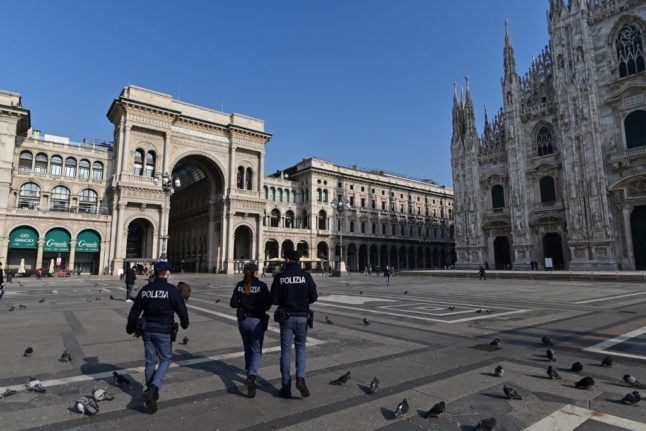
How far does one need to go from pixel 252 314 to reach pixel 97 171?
185 ft

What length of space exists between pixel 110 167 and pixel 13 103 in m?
12.5

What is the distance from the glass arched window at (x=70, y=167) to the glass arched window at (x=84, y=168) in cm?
72

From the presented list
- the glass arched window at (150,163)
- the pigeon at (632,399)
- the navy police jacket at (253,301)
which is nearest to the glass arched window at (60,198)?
the glass arched window at (150,163)

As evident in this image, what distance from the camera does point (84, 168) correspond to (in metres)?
51.2

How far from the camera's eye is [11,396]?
459 centimetres

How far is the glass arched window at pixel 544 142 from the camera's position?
4338 centimetres

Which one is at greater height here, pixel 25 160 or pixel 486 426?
pixel 25 160

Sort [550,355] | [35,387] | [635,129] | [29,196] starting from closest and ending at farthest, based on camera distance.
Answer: [35,387] < [550,355] < [635,129] < [29,196]

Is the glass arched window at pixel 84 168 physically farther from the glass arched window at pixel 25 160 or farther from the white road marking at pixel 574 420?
the white road marking at pixel 574 420

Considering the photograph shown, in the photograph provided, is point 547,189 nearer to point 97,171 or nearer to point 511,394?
point 511,394

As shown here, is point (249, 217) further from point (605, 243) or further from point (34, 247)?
point (605, 243)

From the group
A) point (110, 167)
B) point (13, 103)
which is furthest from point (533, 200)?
point (13, 103)

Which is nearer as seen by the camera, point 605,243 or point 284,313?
point 284,313

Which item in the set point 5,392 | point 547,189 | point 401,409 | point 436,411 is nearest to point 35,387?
point 5,392
